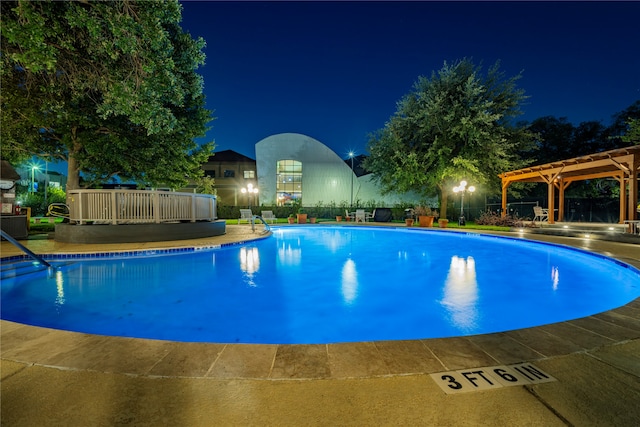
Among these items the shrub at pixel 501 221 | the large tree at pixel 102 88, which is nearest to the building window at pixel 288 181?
the large tree at pixel 102 88

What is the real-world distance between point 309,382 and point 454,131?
55.1 feet

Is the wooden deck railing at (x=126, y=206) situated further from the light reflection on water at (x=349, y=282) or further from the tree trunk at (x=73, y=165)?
the light reflection on water at (x=349, y=282)

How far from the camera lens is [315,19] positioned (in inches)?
1374

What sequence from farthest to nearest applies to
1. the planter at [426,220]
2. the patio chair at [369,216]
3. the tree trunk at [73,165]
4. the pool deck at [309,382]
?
the patio chair at [369,216] < the planter at [426,220] < the tree trunk at [73,165] < the pool deck at [309,382]

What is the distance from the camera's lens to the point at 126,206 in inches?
355

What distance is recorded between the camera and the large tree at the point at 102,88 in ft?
18.1

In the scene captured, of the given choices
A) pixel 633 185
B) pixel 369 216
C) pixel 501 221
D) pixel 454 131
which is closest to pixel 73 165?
pixel 369 216

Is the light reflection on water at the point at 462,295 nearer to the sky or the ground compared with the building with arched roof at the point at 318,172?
nearer to the ground

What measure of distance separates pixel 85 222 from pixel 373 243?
9004 mm

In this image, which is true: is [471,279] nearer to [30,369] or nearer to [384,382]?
[384,382]

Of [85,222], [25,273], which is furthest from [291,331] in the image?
[85,222]

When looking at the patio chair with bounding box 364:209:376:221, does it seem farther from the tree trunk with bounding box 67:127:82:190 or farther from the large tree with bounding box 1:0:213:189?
the tree trunk with bounding box 67:127:82:190

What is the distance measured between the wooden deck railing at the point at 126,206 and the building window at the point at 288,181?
1565cm

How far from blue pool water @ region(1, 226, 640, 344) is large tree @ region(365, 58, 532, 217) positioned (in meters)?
9.38
